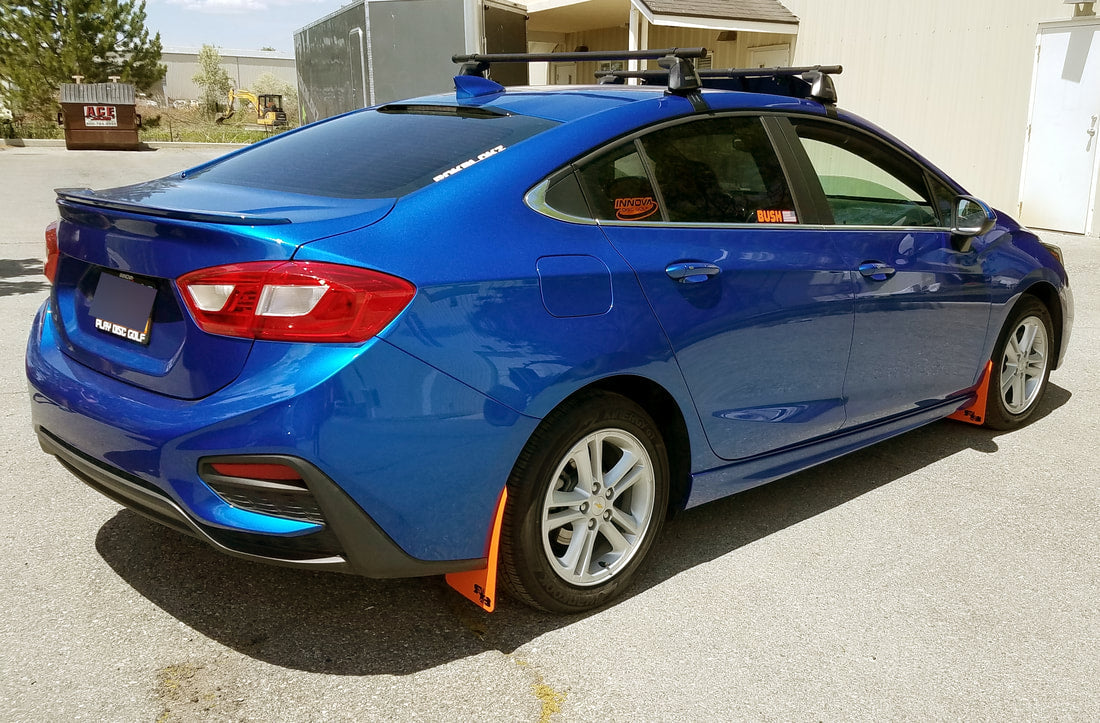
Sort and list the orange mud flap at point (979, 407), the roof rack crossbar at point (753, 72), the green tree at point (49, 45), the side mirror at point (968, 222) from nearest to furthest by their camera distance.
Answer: the roof rack crossbar at point (753, 72)
the side mirror at point (968, 222)
the orange mud flap at point (979, 407)
the green tree at point (49, 45)

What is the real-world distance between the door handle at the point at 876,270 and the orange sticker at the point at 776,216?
0.38 m

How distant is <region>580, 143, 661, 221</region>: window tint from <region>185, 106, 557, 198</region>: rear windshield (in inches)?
8.9

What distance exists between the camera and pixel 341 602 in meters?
3.19

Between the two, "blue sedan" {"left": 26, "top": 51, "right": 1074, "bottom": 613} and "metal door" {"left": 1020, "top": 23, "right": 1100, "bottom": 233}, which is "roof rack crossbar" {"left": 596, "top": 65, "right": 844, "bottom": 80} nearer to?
"blue sedan" {"left": 26, "top": 51, "right": 1074, "bottom": 613}

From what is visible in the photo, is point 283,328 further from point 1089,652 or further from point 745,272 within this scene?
point 1089,652

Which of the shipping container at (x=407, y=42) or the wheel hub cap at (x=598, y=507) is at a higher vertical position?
the shipping container at (x=407, y=42)

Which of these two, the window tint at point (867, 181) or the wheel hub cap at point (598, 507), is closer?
the wheel hub cap at point (598, 507)

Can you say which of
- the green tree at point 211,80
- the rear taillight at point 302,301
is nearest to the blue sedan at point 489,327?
the rear taillight at point 302,301

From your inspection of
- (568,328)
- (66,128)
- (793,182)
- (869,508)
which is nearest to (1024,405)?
(869,508)

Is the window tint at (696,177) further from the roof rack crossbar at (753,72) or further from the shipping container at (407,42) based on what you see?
the shipping container at (407,42)

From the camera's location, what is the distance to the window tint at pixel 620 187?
3072 millimetres

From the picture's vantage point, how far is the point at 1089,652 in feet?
9.92

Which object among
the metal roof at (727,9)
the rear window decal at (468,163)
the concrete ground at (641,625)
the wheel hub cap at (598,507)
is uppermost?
the metal roof at (727,9)

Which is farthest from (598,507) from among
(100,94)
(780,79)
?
(100,94)
